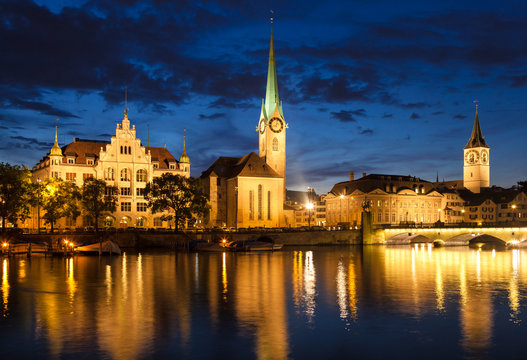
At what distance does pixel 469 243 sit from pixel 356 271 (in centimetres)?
7144

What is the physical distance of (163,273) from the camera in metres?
50.6

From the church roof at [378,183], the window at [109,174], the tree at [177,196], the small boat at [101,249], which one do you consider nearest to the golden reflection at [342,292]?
the small boat at [101,249]

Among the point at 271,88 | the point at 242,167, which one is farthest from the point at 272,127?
the point at 242,167

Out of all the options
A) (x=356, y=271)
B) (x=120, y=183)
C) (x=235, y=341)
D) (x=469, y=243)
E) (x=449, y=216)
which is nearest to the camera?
(x=235, y=341)

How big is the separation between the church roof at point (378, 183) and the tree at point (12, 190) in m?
83.9

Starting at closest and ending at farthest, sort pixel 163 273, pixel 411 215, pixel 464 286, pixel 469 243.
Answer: pixel 464 286, pixel 163 273, pixel 469 243, pixel 411 215

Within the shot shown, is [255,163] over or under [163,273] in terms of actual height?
over

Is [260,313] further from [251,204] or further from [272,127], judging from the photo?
[272,127]

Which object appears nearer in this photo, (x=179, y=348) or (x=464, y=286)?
(x=179, y=348)

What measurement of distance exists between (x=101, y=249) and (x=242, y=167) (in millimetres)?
52735

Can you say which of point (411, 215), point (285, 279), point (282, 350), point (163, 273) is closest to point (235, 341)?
point (282, 350)

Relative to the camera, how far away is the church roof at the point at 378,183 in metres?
144

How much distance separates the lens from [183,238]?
8762 centimetres

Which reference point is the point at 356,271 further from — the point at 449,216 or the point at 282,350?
the point at 449,216
